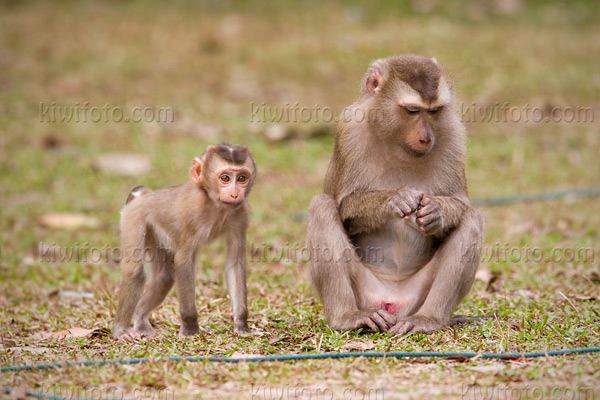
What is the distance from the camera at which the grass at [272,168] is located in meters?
4.93

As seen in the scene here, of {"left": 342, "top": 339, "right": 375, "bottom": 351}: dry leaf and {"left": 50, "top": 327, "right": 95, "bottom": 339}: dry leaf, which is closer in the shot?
{"left": 342, "top": 339, "right": 375, "bottom": 351}: dry leaf

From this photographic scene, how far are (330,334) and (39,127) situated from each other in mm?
9408

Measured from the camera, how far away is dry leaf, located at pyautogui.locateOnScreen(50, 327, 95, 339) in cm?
602

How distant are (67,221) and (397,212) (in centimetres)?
556

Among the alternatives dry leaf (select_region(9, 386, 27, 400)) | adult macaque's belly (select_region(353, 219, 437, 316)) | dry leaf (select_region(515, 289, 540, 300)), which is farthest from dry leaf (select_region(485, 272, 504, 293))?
dry leaf (select_region(9, 386, 27, 400))

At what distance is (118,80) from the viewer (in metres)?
15.4

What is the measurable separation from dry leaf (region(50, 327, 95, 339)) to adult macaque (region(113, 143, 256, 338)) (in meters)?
0.23

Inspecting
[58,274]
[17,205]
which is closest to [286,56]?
[17,205]

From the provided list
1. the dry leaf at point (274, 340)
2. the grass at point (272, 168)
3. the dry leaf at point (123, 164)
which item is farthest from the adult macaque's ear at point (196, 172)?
the dry leaf at point (123, 164)

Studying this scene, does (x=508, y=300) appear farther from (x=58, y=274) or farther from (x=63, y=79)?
(x=63, y=79)

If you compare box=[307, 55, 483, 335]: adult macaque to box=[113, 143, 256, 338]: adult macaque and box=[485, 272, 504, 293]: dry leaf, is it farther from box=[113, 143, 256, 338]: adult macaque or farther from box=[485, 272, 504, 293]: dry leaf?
box=[485, 272, 504, 293]: dry leaf

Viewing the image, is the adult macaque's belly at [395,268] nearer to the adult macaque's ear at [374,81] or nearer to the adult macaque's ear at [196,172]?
the adult macaque's ear at [374,81]

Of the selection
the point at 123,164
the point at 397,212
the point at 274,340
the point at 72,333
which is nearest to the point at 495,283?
the point at 397,212

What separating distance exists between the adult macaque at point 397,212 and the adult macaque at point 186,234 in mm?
590
